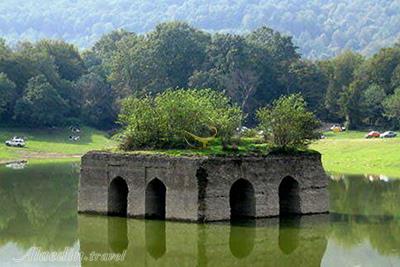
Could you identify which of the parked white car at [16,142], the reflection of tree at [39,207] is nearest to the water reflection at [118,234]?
the reflection of tree at [39,207]

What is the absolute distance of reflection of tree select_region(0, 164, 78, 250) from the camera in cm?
3916

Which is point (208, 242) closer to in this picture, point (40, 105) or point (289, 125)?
point (289, 125)

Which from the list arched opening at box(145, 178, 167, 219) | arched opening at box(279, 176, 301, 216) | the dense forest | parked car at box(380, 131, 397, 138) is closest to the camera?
arched opening at box(145, 178, 167, 219)

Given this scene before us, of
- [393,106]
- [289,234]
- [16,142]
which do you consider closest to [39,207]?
[289,234]

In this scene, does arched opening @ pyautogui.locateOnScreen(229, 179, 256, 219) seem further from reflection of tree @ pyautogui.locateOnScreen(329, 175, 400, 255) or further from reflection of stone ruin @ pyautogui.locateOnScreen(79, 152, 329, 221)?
reflection of tree @ pyautogui.locateOnScreen(329, 175, 400, 255)

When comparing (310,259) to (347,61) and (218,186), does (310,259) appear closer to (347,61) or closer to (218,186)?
(218,186)

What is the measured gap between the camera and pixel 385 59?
106312 mm

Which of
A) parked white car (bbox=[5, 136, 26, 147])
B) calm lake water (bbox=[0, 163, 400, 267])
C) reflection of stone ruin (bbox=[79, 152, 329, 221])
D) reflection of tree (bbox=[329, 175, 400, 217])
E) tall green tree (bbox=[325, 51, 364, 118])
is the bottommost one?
→ calm lake water (bbox=[0, 163, 400, 267])

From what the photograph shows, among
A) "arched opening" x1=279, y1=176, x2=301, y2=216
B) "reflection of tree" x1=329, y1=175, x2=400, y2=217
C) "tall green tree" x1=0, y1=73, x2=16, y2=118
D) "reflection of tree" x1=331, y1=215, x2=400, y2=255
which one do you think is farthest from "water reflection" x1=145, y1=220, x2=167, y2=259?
"tall green tree" x1=0, y1=73, x2=16, y2=118

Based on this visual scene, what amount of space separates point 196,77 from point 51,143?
2350 cm

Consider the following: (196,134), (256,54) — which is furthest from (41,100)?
(196,134)

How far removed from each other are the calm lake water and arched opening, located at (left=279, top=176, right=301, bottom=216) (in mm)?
1099

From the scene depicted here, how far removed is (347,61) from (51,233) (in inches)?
3136

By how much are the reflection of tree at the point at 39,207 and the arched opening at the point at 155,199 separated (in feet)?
13.2
